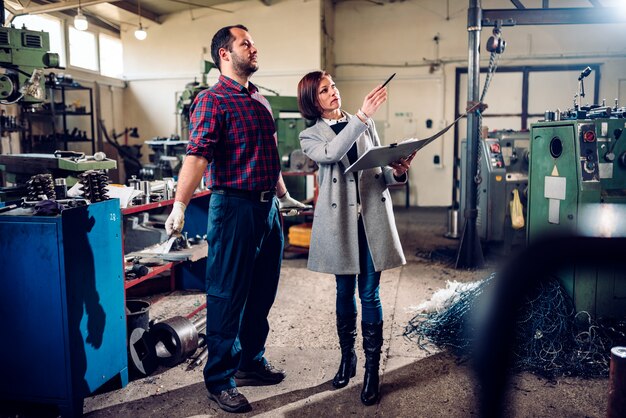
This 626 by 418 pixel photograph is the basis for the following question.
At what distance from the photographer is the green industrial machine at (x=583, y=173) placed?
121 inches

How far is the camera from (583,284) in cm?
305

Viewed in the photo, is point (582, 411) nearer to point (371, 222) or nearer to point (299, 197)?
point (371, 222)

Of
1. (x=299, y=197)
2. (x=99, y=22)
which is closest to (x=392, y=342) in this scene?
(x=299, y=197)

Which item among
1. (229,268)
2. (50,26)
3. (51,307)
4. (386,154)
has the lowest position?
(51,307)

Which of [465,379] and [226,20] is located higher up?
[226,20]

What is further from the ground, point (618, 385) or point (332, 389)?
point (618, 385)

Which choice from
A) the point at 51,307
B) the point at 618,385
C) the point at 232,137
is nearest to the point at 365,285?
the point at 232,137

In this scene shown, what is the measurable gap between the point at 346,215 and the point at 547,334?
1437 millimetres

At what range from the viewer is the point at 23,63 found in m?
2.67

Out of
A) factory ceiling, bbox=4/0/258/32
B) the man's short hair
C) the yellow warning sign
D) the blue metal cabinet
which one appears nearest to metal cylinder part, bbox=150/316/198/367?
the blue metal cabinet

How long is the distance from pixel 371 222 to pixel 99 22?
27.8ft

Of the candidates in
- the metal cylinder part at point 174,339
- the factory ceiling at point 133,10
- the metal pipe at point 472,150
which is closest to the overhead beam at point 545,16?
the metal pipe at point 472,150

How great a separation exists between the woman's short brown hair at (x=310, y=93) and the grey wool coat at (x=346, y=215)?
0.07 meters

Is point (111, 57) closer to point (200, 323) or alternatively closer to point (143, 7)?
point (143, 7)
